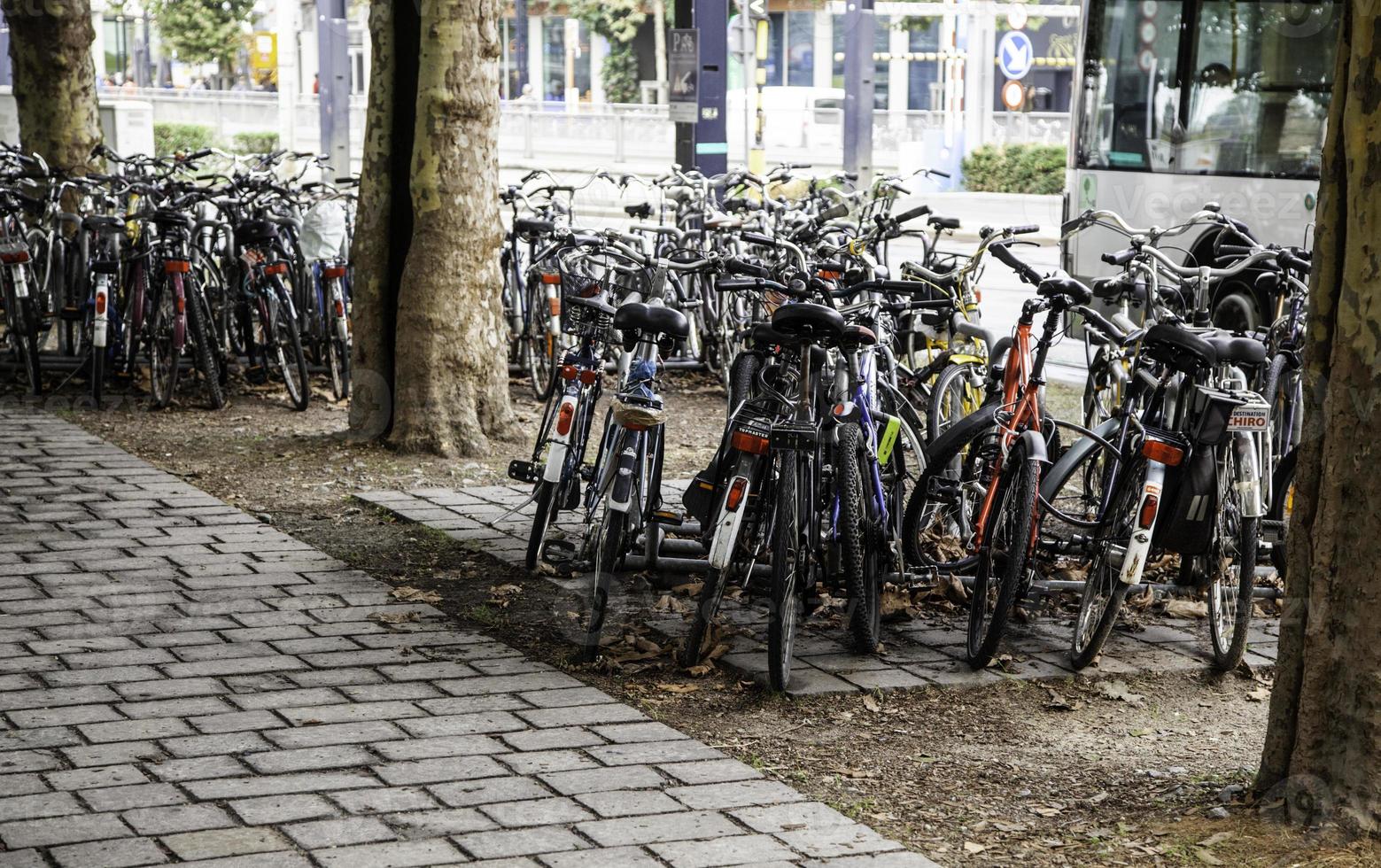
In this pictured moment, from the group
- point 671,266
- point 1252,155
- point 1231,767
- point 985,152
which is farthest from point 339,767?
point 985,152

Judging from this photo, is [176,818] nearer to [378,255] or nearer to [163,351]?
[378,255]

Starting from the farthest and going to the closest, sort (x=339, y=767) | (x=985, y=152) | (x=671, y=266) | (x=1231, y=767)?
(x=985, y=152)
(x=671, y=266)
(x=1231, y=767)
(x=339, y=767)

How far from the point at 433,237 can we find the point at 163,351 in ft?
7.45

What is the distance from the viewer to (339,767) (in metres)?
4.24

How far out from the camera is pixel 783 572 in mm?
4938

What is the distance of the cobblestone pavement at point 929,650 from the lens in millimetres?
5215

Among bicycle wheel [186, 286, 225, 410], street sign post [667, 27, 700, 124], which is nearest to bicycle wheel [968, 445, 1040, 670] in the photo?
bicycle wheel [186, 286, 225, 410]

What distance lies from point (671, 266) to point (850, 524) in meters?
1.93

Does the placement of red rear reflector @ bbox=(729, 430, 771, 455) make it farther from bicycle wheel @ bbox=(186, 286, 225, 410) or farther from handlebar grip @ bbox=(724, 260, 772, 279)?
bicycle wheel @ bbox=(186, 286, 225, 410)

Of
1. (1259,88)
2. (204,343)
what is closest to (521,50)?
(1259,88)

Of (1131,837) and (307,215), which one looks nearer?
(1131,837)

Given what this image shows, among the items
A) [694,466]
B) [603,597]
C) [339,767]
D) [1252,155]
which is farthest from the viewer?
[1252,155]

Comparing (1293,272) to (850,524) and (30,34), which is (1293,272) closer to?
(850,524)

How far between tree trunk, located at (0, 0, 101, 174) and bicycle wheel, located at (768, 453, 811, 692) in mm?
9922
